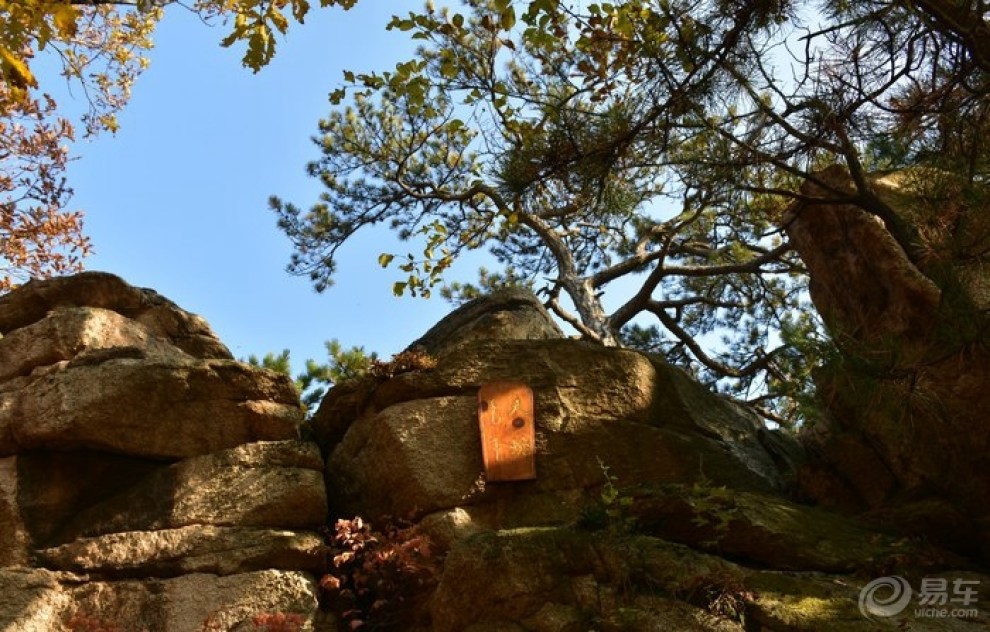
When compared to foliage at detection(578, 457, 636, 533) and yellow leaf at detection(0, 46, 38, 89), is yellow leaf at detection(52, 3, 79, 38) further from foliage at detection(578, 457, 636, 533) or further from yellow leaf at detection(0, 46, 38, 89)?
foliage at detection(578, 457, 636, 533)

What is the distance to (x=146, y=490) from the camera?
223 inches

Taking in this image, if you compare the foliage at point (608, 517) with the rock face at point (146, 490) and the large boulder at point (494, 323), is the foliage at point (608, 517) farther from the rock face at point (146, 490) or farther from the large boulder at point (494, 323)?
the large boulder at point (494, 323)

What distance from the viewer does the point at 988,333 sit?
13.6ft

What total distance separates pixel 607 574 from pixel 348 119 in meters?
7.91

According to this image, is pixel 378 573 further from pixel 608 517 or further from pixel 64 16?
pixel 64 16

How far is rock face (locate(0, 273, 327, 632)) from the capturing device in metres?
5.00

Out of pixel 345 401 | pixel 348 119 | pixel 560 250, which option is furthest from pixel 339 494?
pixel 348 119

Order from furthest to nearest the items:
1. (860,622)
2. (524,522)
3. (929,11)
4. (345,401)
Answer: (345,401) → (524,522) → (929,11) → (860,622)

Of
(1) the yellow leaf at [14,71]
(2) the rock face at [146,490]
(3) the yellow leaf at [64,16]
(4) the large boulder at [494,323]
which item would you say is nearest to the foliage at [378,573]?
(2) the rock face at [146,490]

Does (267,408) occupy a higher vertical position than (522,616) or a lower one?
higher

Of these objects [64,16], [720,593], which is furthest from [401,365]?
[64,16]

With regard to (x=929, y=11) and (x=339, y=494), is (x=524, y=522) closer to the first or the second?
(x=339, y=494)

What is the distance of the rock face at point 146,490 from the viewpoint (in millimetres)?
5000

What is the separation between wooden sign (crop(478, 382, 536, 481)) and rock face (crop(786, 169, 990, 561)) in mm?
1958
